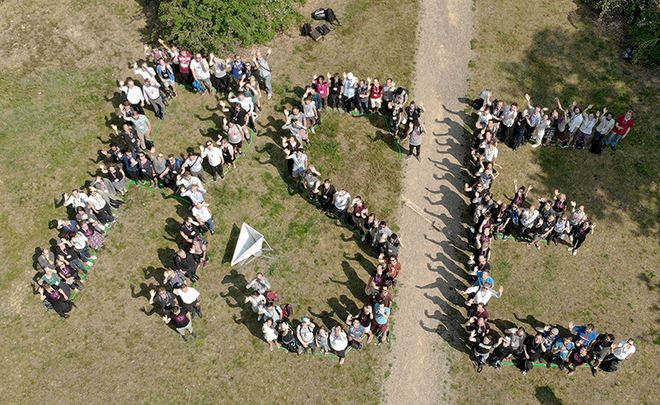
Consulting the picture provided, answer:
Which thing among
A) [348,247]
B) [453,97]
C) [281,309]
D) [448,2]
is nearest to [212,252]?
[281,309]

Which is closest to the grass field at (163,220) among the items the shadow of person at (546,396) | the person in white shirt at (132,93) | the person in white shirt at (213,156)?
the person in white shirt at (213,156)

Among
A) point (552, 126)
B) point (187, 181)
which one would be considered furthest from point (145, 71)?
point (552, 126)

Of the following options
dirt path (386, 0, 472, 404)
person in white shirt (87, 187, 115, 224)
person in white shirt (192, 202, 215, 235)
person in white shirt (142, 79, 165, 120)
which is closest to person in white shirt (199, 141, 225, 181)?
person in white shirt (192, 202, 215, 235)

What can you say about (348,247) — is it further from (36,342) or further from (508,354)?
(36,342)

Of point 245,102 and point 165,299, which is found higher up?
point 245,102

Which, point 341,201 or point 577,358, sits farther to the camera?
point 341,201

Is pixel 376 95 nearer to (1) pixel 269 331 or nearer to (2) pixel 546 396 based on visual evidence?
(1) pixel 269 331

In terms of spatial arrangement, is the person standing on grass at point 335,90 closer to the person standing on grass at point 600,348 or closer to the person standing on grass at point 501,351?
the person standing on grass at point 501,351
